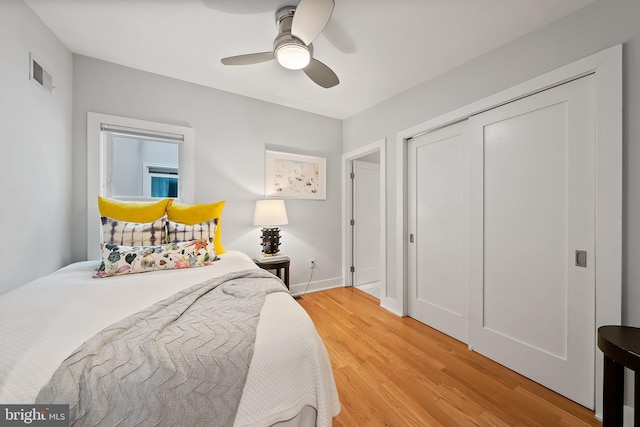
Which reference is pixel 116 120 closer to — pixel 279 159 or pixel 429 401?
pixel 279 159

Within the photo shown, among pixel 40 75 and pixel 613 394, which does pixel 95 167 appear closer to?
pixel 40 75

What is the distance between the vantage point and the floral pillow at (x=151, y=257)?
161 cm

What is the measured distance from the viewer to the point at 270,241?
9.20ft

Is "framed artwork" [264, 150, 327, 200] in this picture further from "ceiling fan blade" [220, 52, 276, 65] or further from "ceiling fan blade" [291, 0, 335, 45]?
"ceiling fan blade" [291, 0, 335, 45]

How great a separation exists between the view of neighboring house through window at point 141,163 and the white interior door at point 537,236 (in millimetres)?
2960

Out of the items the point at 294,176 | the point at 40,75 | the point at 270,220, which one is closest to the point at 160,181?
the point at 40,75

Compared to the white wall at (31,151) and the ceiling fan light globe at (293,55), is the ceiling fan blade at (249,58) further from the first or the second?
the white wall at (31,151)

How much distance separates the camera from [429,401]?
4.75ft

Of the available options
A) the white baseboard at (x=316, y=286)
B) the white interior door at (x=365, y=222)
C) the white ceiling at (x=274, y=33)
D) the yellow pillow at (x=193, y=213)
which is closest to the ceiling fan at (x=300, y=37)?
the white ceiling at (x=274, y=33)

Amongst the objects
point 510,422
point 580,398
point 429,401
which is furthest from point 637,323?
point 429,401

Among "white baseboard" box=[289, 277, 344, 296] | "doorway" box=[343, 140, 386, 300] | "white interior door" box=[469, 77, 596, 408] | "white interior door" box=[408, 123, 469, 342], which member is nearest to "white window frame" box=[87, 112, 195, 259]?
"white baseboard" box=[289, 277, 344, 296]

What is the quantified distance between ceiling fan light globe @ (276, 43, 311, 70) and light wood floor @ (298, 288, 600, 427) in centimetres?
223

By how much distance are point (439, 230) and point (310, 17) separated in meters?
2.06

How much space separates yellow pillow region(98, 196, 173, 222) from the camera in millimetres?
1951
